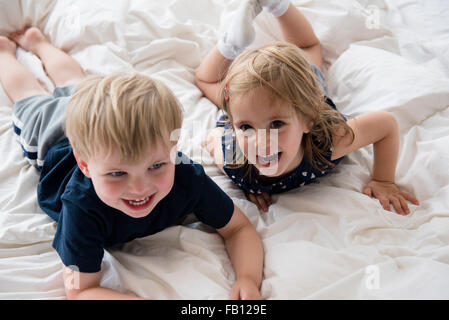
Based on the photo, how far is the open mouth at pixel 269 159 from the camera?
0.84 m

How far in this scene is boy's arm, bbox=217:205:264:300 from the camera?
737 mm

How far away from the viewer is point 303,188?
0.99m

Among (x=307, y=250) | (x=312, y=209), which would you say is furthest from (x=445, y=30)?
(x=307, y=250)

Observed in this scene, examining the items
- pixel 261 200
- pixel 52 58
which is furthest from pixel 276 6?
pixel 52 58

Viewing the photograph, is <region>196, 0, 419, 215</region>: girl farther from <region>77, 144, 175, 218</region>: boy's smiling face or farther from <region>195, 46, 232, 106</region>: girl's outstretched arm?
<region>77, 144, 175, 218</region>: boy's smiling face

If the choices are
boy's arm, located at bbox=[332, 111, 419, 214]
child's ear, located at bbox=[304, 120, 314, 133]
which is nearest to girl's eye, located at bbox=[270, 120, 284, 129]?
child's ear, located at bbox=[304, 120, 314, 133]

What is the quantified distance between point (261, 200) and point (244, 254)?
0.21 metres

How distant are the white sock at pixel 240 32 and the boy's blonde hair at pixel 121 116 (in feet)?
1.87

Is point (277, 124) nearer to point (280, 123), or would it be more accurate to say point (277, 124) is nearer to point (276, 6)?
point (280, 123)

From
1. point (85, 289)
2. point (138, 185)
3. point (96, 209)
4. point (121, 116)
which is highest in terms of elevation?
point (121, 116)

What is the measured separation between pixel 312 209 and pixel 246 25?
0.60 metres

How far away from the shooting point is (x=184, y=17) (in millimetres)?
1403

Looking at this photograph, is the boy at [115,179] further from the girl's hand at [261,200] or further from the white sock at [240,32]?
the white sock at [240,32]

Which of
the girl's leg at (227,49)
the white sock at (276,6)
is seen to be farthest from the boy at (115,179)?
the white sock at (276,6)
